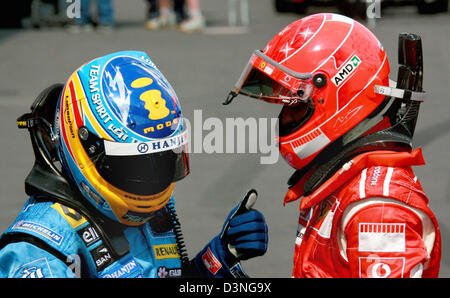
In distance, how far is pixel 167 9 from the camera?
1384 centimetres

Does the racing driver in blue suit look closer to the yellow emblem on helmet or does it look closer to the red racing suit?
the yellow emblem on helmet

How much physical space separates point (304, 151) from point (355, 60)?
1.41ft

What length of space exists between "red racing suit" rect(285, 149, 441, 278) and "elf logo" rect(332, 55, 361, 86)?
35 centimetres

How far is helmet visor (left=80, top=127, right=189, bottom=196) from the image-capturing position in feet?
8.42

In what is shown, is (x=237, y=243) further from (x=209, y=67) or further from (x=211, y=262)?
(x=209, y=67)

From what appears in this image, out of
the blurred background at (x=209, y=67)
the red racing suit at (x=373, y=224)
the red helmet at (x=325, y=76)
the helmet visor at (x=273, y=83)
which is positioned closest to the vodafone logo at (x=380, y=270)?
the red racing suit at (x=373, y=224)

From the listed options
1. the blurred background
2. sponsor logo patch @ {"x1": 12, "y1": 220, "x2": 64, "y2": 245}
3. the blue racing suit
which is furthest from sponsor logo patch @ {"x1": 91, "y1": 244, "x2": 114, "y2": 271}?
the blurred background

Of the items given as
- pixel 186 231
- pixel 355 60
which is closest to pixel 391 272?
pixel 355 60

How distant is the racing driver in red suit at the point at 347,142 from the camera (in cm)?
243

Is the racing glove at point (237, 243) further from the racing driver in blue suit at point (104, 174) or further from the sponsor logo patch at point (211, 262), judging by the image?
the racing driver in blue suit at point (104, 174)

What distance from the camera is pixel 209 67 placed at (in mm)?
11164

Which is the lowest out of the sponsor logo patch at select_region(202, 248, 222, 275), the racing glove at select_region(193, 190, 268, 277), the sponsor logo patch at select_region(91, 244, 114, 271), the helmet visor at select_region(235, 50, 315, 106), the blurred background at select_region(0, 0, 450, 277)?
the blurred background at select_region(0, 0, 450, 277)

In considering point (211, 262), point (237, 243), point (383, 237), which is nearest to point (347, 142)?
point (383, 237)

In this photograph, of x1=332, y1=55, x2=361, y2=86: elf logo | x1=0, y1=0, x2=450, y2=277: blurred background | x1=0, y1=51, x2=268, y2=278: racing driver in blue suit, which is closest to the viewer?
x1=0, y1=51, x2=268, y2=278: racing driver in blue suit
